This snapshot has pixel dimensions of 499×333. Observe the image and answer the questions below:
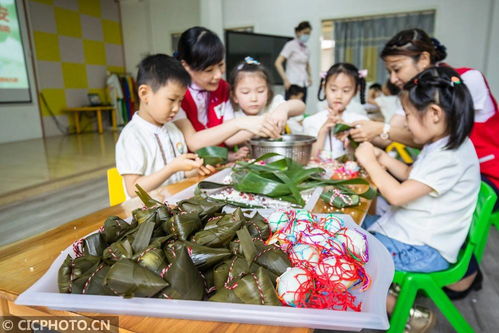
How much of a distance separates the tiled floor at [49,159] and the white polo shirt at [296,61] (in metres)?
3.20

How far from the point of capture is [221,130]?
1.62 metres

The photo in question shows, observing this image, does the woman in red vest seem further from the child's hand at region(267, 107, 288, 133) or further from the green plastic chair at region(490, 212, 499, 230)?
the green plastic chair at region(490, 212, 499, 230)

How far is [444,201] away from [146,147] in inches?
46.7

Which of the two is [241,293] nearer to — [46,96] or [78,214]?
[78,214]

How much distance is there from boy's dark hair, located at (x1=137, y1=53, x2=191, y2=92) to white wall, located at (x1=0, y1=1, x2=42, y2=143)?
6.63 meters

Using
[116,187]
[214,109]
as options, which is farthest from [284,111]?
[116,187]

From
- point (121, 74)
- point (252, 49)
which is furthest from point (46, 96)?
point (252, 49)

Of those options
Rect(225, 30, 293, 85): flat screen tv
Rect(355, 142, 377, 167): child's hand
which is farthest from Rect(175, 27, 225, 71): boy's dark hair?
Rect(225, 30, 293, 85): flat screen tv

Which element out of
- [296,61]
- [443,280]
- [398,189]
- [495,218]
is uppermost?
[296,61]

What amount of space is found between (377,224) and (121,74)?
8788 mm

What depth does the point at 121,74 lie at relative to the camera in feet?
29.0

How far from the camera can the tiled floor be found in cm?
395

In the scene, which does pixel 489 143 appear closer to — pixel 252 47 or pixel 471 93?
pixel 471 93

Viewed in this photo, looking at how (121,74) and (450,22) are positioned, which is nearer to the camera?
(450,22)
